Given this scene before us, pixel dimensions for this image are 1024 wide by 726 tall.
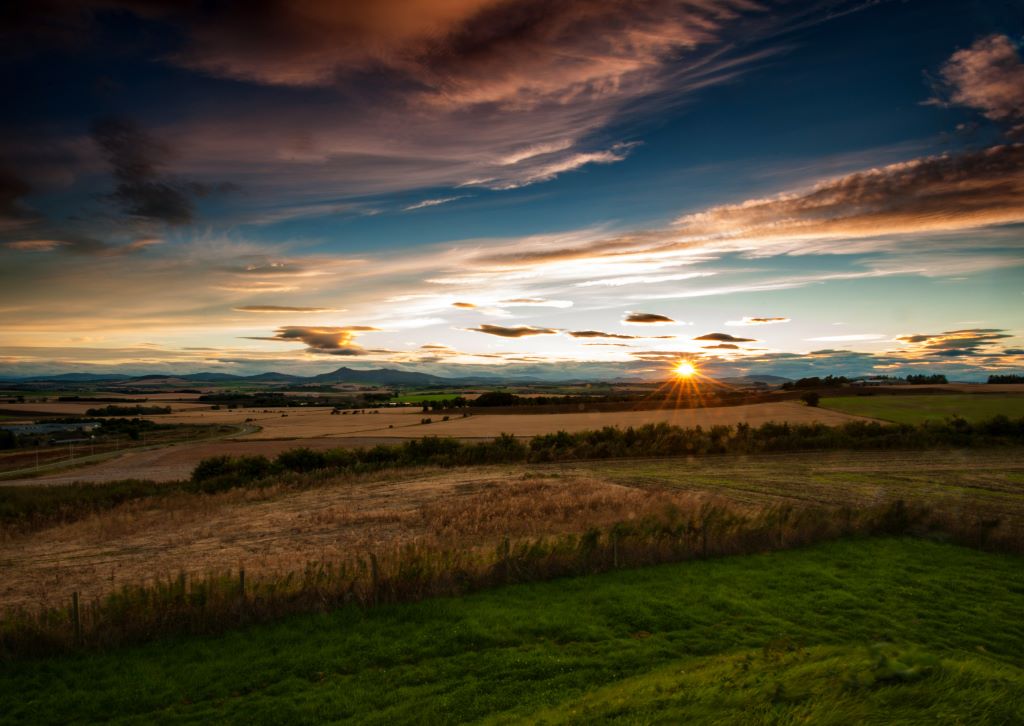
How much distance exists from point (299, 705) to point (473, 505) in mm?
25091

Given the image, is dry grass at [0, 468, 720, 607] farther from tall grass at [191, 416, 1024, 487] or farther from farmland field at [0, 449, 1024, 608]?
tall grass at [191, 416, 1024, 487]

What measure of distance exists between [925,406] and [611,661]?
10281 cm

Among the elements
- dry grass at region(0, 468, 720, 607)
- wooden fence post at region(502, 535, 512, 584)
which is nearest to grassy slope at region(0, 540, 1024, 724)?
wooden fence post at region(502, 535, 512, 584)

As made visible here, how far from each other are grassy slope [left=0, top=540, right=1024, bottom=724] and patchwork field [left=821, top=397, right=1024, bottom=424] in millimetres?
72316

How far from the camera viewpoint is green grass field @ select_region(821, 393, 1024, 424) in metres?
80.2

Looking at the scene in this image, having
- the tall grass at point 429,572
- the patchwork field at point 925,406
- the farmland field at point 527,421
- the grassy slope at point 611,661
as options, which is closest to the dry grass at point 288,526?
the tall grass at point 429,572

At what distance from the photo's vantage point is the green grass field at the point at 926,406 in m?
80.2

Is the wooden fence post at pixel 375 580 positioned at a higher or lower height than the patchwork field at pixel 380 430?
higher

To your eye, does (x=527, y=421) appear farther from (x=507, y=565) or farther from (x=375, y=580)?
(x=375, y=580)

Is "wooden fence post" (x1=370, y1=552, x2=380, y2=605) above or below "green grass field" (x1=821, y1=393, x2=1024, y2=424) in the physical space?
below

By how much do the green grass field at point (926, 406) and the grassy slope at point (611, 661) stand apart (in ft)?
232

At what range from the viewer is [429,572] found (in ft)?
59.0

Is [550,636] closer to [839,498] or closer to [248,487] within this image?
[839,498]

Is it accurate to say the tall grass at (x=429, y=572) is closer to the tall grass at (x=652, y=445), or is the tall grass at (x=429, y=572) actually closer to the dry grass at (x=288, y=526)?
the dry grass at (x=288, y=526)
